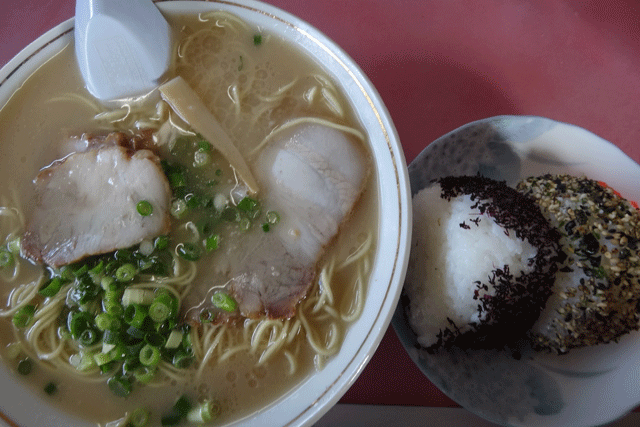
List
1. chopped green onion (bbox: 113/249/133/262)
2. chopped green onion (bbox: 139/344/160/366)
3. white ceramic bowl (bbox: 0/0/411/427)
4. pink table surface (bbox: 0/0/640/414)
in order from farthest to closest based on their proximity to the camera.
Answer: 1. pink table surface (bbox: 0/0/640/414)
2. chopped green onion (bbox: 113/249/133/262)
3. chopped green onion (bbox: 139/344/160/366)
4. white ceramic bowl (bbox: 0/0/411/427)

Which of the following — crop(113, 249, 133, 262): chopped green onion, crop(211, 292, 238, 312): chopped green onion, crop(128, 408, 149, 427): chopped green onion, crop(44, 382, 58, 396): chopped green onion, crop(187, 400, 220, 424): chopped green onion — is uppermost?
crop(113, 249, 133, 262): chopped green onion

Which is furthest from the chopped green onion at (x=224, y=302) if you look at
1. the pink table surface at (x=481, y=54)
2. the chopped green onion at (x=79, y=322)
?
the pink table surface at (x=481, y=54)

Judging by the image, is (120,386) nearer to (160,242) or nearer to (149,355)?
(149,355)

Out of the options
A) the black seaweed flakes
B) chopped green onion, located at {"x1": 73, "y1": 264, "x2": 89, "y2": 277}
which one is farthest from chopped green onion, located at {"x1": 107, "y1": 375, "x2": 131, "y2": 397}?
the black seaweed flakes

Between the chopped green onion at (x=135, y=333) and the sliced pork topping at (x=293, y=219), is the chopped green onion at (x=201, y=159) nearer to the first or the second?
the sliced pork topping at (x=293, y=219)

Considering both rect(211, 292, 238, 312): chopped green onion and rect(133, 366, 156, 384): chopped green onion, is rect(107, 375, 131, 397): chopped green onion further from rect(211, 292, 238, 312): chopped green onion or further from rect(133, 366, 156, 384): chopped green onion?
rect(211, 292, 238, 312): chopped green onion

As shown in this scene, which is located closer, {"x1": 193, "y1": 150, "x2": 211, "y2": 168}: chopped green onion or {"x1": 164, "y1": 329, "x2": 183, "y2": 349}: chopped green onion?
{"x1": 164, "y1": 329, "x2": 183, "y2": 349}: chopped green onion

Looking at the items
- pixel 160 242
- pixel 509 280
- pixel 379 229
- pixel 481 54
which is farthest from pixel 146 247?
pixel 481 54

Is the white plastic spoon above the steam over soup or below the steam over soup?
above
